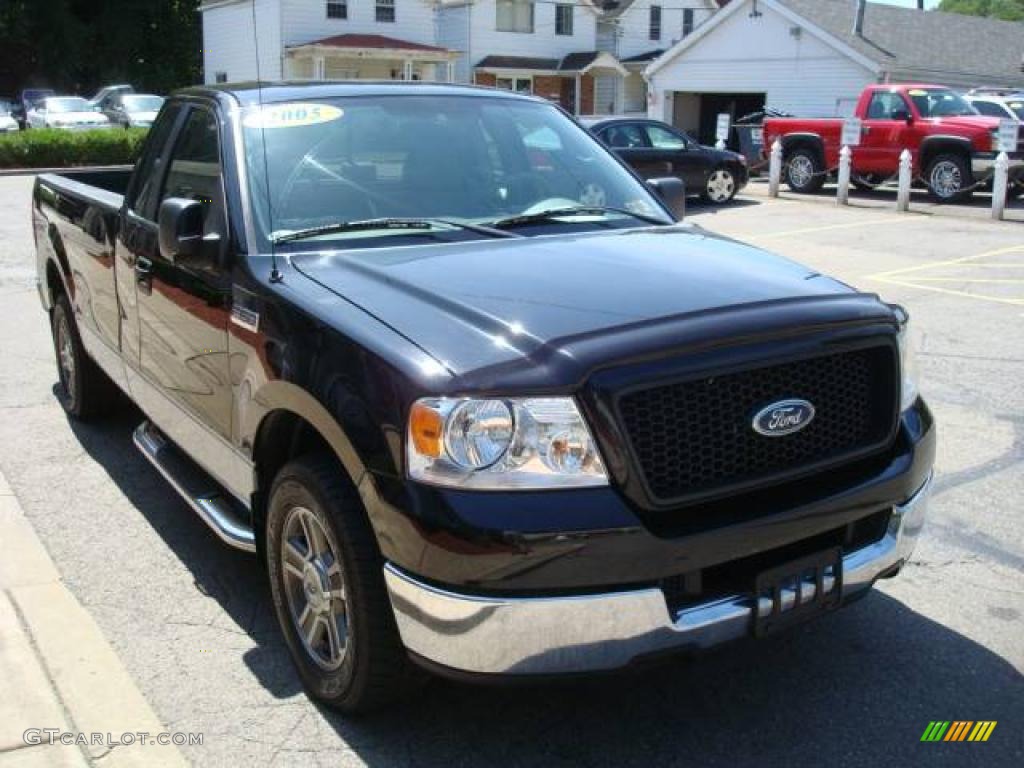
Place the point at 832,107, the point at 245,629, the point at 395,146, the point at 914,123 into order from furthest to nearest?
the point at 832,107 < the point at 914,123 < the point at 395,146 < the point at 245,629

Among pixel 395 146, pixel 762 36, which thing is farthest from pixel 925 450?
pixel 762 36

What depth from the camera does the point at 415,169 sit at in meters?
4.18

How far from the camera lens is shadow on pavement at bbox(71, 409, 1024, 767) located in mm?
3100

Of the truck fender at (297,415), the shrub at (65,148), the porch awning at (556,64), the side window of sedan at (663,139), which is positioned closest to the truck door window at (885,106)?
the side window of sedan at (663,139)

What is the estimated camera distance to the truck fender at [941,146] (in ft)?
61.3

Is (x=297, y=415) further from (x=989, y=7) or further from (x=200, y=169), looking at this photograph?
(x=989, y=7)

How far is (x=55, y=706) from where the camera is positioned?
3.35m

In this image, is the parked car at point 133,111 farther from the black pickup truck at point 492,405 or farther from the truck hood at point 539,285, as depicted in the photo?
the truck hood at point 539,285

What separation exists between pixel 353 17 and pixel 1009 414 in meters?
37.4

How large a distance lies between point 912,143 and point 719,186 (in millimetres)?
3703

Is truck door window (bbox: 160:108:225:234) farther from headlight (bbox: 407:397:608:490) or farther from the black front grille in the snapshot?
the black front grille

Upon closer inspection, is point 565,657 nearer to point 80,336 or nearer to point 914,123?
point 80,336

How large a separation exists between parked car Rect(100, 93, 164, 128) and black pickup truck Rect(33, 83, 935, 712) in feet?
107

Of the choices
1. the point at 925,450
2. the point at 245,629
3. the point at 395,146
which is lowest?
the point at 245,629
